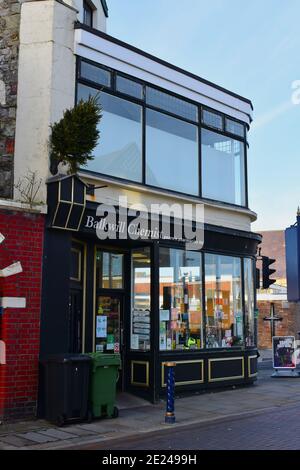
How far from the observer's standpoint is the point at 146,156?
502 inches

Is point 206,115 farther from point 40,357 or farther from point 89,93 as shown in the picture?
point 40,357

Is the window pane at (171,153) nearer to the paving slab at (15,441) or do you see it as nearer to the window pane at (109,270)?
the window pane at (109,270)

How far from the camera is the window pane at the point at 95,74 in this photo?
11.4 metres

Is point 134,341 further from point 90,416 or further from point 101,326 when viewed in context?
point 90,416

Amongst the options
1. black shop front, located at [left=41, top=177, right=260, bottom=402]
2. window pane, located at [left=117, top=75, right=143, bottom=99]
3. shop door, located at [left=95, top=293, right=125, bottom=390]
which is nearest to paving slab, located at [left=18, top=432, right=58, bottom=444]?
black shop front, located at [left=41, top=177, right=260, bottom=402]

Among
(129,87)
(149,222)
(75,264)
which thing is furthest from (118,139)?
(75,264)

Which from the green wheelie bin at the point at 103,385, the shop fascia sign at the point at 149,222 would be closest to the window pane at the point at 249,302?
the shop fascia sign at the point at 149,222

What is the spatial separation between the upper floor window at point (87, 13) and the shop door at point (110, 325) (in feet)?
24.2

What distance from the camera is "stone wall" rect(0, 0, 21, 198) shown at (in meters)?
10.7

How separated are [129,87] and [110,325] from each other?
516 centimetres

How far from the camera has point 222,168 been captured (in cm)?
1474

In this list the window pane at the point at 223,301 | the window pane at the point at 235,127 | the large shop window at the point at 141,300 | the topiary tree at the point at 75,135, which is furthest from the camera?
the window pane at the point at 235,127

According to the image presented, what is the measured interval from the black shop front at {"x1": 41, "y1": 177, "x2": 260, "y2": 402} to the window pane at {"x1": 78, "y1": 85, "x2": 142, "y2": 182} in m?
1.14
